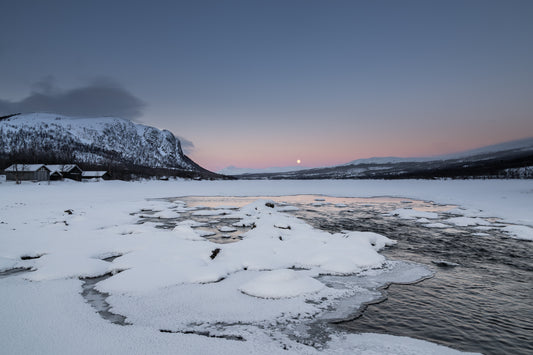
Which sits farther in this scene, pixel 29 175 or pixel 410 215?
pixel 29 175

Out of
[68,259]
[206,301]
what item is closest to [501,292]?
[206,301]

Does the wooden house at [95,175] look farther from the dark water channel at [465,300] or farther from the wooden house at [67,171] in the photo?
the dark water channel at [465,300]

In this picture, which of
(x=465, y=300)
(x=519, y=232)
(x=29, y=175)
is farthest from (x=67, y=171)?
(x=519, y=232)

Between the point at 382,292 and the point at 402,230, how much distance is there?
9.22m

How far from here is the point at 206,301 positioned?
6160mm

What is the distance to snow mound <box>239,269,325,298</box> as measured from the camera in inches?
256

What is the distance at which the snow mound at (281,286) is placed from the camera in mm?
6500

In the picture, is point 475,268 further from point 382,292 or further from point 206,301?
point 206,301

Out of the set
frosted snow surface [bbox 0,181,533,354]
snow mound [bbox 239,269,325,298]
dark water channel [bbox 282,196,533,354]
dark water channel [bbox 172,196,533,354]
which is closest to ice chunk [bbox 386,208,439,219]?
dark water channel [bbox 172,196,533,354]

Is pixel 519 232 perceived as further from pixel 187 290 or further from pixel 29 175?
pixel 29 175

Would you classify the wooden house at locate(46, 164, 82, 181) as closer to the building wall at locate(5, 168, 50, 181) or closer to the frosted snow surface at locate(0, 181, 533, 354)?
the building wall at locate(5, 168, 50, 181)

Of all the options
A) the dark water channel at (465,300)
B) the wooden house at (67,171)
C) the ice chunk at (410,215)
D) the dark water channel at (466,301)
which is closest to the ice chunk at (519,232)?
the dark water channel at (466,301)

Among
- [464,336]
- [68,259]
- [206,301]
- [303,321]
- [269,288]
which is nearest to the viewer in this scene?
[464,336]

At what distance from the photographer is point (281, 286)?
264 inches
